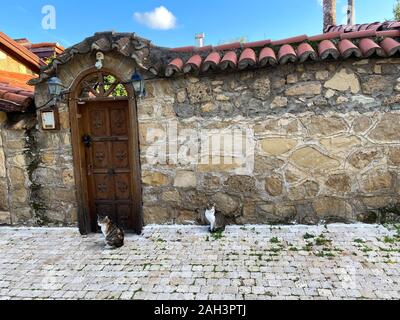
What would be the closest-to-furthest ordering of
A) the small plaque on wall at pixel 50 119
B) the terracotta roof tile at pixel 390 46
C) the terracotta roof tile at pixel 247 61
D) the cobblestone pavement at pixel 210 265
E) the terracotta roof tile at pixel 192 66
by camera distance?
1. the cobblestone pavement at pixel 210 265
2. the terracotta roof tile at pixel 390 46
3. the terracotta roof tile at pixel 247 61
4. the terracotta roof tile at pixel 192 66
5. the small plaque on wall at pixel 50 119

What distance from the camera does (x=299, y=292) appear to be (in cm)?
294

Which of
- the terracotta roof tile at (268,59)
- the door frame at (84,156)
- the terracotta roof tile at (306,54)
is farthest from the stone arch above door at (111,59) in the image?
the terracotta roof tile at (306,54)

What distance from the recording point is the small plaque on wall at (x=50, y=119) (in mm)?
4484

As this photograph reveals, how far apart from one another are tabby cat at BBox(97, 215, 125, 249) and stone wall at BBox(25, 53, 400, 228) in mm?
635

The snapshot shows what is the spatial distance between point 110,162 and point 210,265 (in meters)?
2.22

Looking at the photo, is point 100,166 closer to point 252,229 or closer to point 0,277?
point 0,277

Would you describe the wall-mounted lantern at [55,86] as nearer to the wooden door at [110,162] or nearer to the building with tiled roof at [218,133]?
the building with tiled roof at [218,133]

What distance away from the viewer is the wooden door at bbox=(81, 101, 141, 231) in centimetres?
452

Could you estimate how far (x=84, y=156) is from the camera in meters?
4.62

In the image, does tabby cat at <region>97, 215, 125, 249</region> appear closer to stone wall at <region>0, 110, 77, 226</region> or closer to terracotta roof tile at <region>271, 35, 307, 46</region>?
stone wall at <region>0, 110, 77, 226</region>

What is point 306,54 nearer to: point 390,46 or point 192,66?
point 390,46

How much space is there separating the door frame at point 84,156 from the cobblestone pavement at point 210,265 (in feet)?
1.03

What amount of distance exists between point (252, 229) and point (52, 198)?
315 centimetres

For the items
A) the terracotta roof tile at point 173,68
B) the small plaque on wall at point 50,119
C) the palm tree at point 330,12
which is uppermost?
the palm tree at point 330,12
